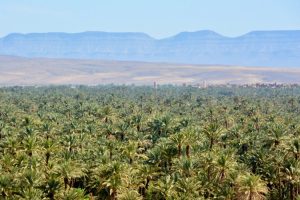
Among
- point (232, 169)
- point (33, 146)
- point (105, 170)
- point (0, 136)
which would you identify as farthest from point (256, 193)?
point (0, 136)

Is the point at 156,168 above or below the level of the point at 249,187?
below

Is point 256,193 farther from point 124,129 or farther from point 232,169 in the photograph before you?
point 124,129

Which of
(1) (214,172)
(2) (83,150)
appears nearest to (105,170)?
(1) (214,172)

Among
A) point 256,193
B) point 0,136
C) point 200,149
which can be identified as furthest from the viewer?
point 0,136

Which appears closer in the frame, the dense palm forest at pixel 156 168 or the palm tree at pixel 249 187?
the palm tree at pixel 249 187

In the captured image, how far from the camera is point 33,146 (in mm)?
88062

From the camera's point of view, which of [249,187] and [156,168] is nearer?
[249,187]

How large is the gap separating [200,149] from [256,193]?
2492cm

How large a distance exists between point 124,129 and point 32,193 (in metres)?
52.1

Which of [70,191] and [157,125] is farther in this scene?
[157,125]

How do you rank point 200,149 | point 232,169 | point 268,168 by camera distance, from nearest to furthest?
1. point 232,169
2. point 268,168
3. point 200,149

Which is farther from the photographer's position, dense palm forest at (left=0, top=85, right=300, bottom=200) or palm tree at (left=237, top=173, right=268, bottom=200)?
dense palm forest at (left=0, top=85, right=300, bottom=200)

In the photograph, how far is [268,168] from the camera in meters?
85.2

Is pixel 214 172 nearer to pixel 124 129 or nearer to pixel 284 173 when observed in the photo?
pixel 284 173
